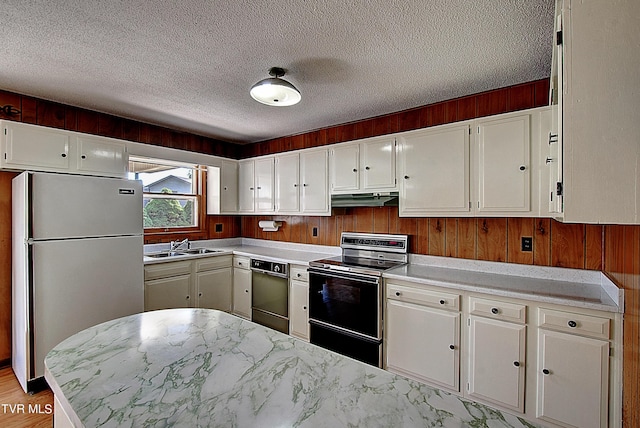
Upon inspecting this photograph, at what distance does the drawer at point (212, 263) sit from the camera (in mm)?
3430

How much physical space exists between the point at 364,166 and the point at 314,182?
2.10ft

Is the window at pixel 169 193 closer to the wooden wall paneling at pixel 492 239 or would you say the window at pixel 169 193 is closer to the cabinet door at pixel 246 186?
the cabinet door at pixel 246 186

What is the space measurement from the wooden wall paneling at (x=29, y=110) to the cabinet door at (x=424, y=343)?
3.46 metres

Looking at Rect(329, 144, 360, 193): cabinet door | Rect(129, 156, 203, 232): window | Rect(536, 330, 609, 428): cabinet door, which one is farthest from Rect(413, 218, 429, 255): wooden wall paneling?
Rect(129, 156, 203, 232): window

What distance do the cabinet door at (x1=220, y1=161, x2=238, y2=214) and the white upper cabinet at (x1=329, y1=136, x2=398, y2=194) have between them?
1.60 metres

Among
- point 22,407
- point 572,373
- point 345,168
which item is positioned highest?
point 345,168

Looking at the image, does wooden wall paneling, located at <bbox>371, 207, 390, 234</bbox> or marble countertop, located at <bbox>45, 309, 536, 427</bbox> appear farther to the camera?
wooden wall paneling, located at <bbox>371, 207, 390, 234</bbox>

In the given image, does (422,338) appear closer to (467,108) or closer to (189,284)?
(467,108)

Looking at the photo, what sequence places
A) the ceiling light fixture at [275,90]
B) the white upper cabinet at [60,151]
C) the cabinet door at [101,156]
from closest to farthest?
the ceiling light fixture at [275,90]
the white upper cabinet at [60,151]
the cabinet door at [101,156]

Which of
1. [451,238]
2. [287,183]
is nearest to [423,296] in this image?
[451,238]

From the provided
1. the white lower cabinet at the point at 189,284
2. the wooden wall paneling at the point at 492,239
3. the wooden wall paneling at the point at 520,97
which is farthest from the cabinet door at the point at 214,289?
the wooden wall paneling at the point at 520,97

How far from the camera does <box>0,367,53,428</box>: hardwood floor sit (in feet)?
6.57

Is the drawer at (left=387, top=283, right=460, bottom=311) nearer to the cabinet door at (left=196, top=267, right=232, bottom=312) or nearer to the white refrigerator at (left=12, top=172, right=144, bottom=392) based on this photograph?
the cabinet door at (left=196, top=267, right=232, bottom=312)

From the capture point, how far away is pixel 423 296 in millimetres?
2285
